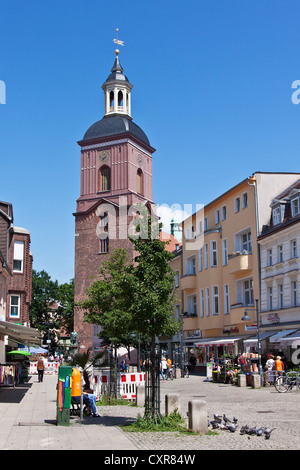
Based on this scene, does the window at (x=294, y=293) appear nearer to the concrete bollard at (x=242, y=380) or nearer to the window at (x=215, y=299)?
the concrete bollard at (x=242, y=380)

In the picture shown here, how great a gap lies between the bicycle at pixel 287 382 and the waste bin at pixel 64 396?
41.3 feet

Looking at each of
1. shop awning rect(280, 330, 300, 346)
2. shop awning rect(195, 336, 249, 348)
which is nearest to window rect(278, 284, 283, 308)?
shop awning rect(280, 330, 300, 346)

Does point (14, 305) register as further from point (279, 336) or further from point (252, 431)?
point (252, 431)

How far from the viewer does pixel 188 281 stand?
50.8 m

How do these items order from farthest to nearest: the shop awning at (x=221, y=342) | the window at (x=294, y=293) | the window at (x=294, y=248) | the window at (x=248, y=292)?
the window at (x=248, y=292) < the shop awning at (x=221, y=342) < the window at (x=294, y=248) < the window at (x=294, y=293)

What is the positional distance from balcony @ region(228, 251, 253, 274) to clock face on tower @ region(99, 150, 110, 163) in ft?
138

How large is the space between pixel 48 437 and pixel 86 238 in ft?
220

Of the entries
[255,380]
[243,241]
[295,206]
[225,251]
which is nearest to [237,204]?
[243,241]

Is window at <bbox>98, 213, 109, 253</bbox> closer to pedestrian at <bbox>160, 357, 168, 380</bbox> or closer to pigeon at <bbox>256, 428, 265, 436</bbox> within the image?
pedestrian at <bbox>160, 357, 168, 380</bbox>

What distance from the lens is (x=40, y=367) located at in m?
38.4

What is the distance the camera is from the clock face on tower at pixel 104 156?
80.2m

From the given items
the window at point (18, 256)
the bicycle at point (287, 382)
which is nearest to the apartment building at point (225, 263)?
the bicycle at point (287, 382)

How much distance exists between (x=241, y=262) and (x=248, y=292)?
7.96 feet
